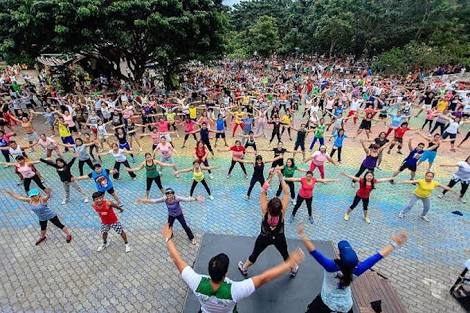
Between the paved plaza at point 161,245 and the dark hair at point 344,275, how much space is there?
96.9 inches

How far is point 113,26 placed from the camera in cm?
1349

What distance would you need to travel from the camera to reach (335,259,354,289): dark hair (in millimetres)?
3209

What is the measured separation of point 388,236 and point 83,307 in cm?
636

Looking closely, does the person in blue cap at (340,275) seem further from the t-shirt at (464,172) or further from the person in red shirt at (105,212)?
the t-shirt at (464,172)

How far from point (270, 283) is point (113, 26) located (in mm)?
13015

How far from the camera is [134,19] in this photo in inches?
549

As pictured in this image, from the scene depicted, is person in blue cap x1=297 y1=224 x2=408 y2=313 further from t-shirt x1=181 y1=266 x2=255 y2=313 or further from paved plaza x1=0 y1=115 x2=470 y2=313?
paved plaza x1=0 y1=115 x2=470 y2=313

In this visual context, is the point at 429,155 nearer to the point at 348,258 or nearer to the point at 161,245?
the point at 348,258

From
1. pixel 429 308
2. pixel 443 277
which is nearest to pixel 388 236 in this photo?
pixel 443 277

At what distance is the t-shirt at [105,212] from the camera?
571cm

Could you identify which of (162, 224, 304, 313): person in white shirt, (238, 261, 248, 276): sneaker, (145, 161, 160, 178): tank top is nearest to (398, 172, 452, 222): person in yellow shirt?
(238, 261, 248, 276): sneaker

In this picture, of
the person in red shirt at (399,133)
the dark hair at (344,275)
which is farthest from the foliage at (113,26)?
the dark hair at (344,275)

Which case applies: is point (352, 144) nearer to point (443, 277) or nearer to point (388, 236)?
point (388, 236)

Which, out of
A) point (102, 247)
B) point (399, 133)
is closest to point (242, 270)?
point (102, 247)
